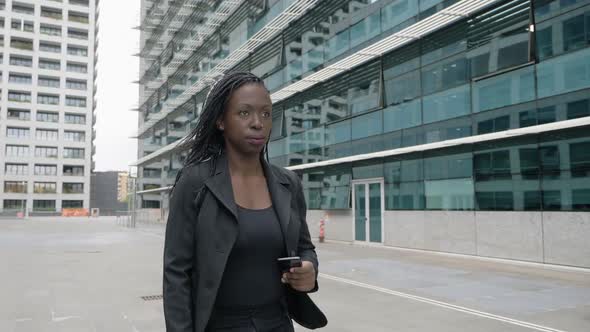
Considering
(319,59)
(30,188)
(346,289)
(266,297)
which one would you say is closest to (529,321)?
(346,289)

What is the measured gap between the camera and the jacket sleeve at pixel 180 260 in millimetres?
1770

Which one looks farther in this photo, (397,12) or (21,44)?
(21,44)

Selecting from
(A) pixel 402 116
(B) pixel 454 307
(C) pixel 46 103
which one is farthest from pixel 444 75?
(C) pixel 46 103

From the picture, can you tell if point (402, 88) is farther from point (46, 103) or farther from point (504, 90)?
point (46, 103)

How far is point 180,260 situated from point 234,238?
0.78 feet

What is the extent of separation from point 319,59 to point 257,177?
19.1 meters

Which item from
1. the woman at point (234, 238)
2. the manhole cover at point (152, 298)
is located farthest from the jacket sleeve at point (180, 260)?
the manhole cover at point (152, 298)

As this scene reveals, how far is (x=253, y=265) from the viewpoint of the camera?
73.0 inches

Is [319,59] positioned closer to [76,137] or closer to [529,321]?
[529,321]

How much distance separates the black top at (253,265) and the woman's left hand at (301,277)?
0.27 ft

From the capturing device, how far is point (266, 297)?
1867 mm

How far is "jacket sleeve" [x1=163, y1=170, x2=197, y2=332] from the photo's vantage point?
177 cm

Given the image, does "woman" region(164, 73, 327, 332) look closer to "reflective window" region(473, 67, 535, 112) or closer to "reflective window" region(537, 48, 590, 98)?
"reflective window" region(537, 48, 590, 98)

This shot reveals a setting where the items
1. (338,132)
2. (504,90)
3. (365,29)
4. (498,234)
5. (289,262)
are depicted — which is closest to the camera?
(289,262)
